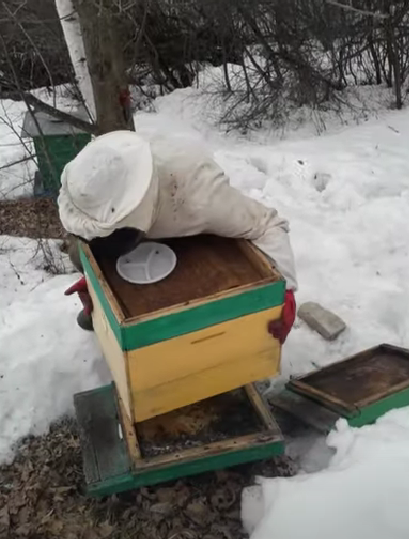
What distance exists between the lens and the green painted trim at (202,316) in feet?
6.51

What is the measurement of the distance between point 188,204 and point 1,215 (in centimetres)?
323

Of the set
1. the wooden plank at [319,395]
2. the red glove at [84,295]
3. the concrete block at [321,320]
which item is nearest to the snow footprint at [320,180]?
the concrete block at [321,320]

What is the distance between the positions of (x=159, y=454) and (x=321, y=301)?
1.39 m

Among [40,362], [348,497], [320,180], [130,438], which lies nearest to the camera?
[348,497]

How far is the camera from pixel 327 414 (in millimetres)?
2520

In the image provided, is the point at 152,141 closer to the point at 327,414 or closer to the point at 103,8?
the point at 103,8

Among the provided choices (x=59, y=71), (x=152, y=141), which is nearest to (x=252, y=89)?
(x=59, y=71)

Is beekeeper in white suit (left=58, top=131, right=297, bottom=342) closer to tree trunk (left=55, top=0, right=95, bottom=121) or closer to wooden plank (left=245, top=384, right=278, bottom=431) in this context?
wooden plank (left=245, top=384, right=278, bottom=431)

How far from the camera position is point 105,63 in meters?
2.97

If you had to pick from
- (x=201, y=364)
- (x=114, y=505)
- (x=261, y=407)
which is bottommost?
(x=114, y=505)

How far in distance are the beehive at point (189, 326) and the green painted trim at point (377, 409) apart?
413 mm

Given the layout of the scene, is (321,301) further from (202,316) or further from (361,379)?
(202,316)

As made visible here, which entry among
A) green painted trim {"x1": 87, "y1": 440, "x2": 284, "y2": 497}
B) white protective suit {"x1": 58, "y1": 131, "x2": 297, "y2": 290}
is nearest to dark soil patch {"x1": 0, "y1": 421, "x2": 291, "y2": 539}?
green painted trim {"x1": 87, "y1": 440, "x2": 284, "y2": 497}

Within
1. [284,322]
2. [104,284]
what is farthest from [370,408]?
[104,284]
